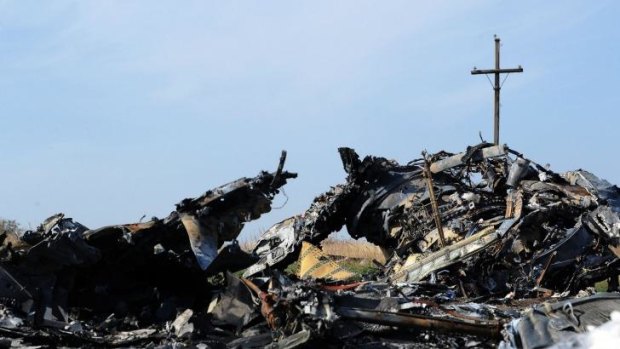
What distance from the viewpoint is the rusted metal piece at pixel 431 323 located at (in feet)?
22.7

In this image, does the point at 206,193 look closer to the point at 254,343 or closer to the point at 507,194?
the point at 254,343

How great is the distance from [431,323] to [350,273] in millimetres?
4764

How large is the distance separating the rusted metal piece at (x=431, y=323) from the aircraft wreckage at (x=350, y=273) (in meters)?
0.01

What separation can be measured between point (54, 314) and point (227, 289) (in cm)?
190

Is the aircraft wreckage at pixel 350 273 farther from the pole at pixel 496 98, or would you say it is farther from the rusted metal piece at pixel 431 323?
the pole at pixel 496 98

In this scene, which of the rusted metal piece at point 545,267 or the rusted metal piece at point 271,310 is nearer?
the rusted metal piece at point 271,310

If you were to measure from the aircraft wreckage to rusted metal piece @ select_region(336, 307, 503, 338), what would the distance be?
12 mm

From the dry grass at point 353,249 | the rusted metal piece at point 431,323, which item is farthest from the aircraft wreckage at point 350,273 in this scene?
the dry grass at point 353,249

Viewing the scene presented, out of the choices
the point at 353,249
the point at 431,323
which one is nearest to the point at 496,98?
the point at 353,249

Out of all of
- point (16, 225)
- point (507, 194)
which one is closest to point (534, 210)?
point (507, 194)

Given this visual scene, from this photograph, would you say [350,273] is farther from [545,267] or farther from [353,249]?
[353,249]

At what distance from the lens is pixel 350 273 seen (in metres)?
11.7

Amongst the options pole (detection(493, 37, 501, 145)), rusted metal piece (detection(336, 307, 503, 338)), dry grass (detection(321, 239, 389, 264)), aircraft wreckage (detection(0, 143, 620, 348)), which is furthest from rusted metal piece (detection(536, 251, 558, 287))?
pole (detection(493, 37, 501, 145))

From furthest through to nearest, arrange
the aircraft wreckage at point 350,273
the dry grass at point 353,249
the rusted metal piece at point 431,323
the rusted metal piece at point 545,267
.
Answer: the dry grass at point 353,249, the rusted metal piece at point 545,267, the aircraft wreckage at point 350,273, the rusted metal piece at point 431,323
